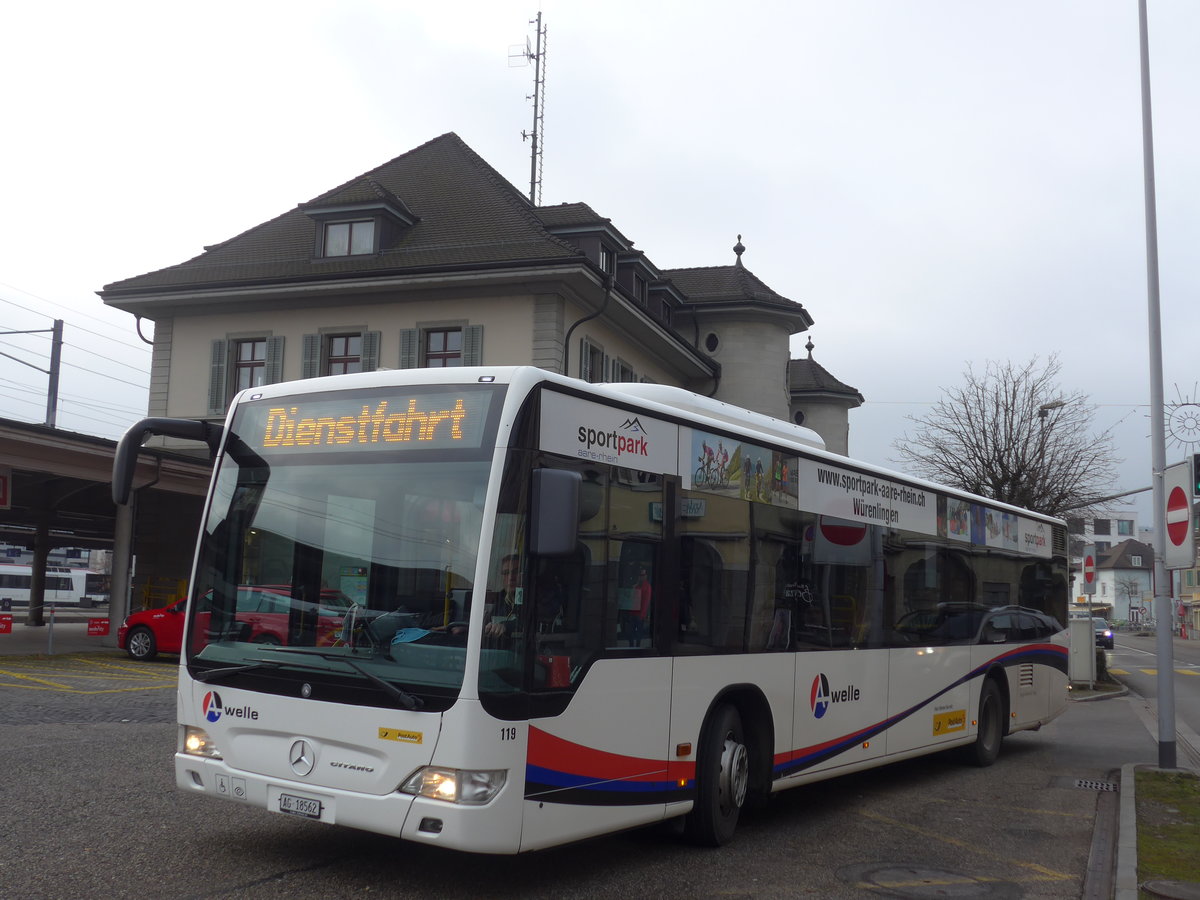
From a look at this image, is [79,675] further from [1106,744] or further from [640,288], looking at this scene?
[640,288]

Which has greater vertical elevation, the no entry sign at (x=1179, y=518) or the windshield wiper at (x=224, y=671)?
the no entry sign at (x=1179, y=518)

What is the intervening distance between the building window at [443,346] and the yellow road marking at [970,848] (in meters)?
21.5

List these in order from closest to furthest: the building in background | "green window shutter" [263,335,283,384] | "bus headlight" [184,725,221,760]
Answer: "bus headlight" [184,725,221,760] < the building in background < "green window shutter" [263,335,283,384]

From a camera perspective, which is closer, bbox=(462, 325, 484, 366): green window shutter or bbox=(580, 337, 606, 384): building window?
bbox=(462, 325, 484, 366): green window shutter

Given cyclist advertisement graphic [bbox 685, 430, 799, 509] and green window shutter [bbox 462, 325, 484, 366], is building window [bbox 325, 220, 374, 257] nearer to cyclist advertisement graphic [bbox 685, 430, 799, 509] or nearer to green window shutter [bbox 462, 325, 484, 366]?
green window shutter [bbox 462, 325, 484, 366]

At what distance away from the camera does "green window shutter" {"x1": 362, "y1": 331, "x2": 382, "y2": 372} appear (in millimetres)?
30078

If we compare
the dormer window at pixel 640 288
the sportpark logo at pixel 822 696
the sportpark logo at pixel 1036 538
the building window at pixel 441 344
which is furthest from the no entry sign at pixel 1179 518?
the dormer window at pixel 640 288

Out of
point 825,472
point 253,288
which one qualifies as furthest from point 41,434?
point 825,472

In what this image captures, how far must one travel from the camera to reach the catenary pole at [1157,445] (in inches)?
473

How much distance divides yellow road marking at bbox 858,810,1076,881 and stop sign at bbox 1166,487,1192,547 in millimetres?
4753

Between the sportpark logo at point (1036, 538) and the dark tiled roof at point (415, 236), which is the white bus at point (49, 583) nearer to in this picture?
the dark tiled roof at point (415, 236)

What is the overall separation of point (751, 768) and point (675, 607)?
1.70 metres

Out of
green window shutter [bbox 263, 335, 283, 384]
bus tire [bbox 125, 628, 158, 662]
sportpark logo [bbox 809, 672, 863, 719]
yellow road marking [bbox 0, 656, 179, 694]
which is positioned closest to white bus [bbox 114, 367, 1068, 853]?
sportpark logo [bbox 809, 672, 863, 719]

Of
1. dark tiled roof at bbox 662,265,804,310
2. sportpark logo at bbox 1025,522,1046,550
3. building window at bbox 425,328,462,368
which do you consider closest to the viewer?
sportpark logo at bbox 1025,522,1046,550
